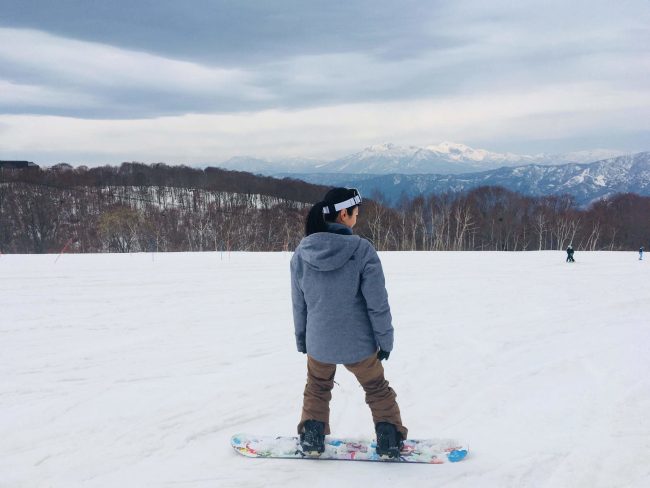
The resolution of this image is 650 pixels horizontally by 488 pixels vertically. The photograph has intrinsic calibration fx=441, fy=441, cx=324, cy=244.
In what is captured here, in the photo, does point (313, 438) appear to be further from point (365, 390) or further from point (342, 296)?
point (342, 296)

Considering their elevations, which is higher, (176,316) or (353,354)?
(353,354)

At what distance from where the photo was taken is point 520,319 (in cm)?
759

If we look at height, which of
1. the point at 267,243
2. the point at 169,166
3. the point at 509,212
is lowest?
the point at 267,243

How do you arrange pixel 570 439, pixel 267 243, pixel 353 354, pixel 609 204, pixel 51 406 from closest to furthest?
pixel 353 354, pixel 570 439, pixel 51 406, pixel 267 243, pixel 609 204

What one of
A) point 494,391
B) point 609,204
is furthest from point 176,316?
point 609,204

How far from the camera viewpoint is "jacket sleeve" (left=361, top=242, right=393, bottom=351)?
2.86 m

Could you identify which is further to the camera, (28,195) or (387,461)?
(28,195)

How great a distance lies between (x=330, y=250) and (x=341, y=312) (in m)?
0.43

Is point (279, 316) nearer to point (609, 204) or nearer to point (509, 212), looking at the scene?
point (509, 212)

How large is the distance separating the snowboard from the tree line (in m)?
48.8

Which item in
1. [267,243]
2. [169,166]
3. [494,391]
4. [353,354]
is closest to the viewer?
[353,354]

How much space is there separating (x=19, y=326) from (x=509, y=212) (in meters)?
71.2

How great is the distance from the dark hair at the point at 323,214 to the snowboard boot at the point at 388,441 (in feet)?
4.67

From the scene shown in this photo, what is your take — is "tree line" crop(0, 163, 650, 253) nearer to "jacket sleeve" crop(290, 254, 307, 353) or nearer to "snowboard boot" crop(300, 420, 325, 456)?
"jacket sleeve" crop(290, 254, 307, 353)
